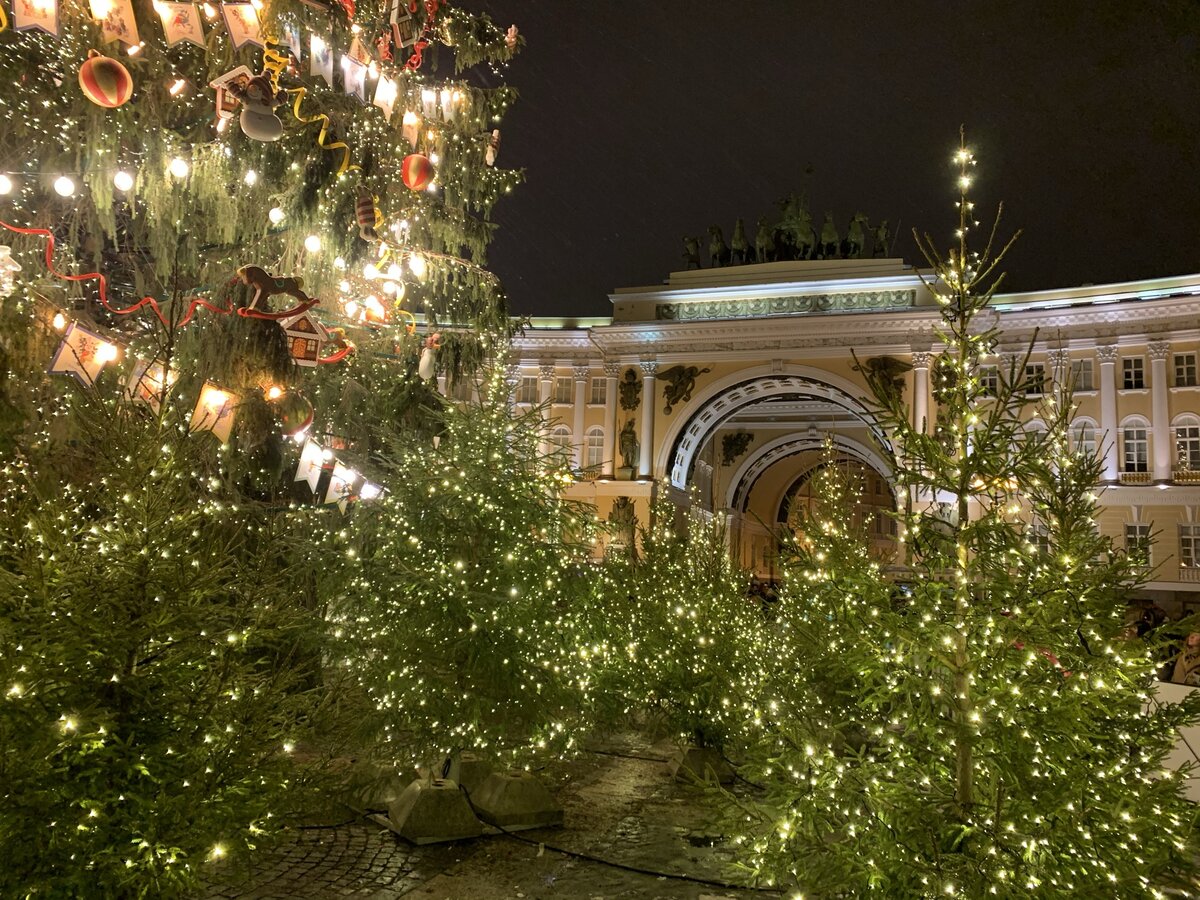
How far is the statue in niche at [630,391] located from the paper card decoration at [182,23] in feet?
88.3

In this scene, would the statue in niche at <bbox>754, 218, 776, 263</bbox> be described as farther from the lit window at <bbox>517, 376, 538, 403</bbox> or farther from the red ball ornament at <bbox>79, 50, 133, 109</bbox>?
the red ball ornament at <bbox>79, 50, 133, 109</bbox>

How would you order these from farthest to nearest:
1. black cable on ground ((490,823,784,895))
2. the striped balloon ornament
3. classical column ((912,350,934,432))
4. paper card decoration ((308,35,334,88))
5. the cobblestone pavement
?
classical column ((912,350,934,432)) → the striped balloon ornament → paper card decoration ((308,35,334,88)) → black cable on ground ((490,823,784,895)) → the cobblestone pavement

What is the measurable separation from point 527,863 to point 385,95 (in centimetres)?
775

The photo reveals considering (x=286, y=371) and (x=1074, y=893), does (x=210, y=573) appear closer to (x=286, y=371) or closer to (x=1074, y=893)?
(x=1074, y=893)

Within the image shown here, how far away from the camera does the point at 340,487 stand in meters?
8.40

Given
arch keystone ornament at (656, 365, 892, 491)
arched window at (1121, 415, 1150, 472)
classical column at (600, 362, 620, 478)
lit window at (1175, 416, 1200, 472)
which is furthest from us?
classical column at (600, 362, 620, 478)

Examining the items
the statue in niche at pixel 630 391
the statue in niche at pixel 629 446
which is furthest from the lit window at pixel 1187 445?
the statue in niche at pixel 630 391

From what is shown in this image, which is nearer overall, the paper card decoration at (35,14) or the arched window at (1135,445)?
the paper card decoration at (35,14)

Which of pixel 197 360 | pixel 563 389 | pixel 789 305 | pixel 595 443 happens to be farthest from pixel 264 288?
pixel 563 389

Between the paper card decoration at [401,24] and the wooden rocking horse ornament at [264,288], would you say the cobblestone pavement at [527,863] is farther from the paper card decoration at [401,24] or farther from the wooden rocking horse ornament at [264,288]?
the paper card decoration at [401,24]

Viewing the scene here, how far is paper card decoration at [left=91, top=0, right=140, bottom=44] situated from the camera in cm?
615

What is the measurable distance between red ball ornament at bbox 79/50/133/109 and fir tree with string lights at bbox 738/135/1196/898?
5.79 meters

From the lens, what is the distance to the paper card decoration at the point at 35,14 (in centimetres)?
560

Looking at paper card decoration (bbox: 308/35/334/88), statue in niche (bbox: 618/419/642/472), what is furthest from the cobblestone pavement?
statue in niche (bbox: 618/419/642/472)
